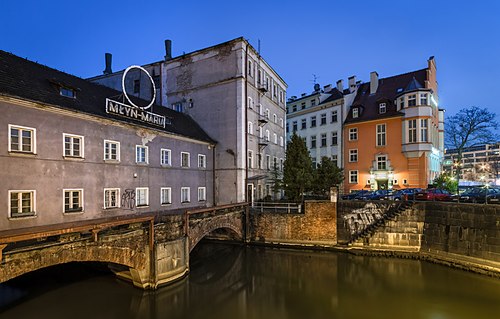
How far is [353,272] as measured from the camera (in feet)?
→ 63.7

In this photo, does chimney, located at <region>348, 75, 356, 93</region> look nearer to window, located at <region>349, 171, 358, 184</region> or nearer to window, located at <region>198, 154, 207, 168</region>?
window, located at <region>349, 171, 358, 184</region>

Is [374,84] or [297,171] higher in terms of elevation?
[374,84]

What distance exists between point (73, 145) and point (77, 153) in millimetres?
520

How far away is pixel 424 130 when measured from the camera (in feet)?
113

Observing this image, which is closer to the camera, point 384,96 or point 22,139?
point 22,139

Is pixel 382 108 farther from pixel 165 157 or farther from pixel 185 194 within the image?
pixel 165 157

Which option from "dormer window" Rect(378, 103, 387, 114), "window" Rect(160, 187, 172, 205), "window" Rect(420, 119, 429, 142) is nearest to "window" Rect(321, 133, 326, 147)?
"dormer window" Rect(378, 103, 387, 114)

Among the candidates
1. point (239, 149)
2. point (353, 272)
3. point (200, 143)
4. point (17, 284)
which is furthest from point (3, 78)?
point (353, 272)

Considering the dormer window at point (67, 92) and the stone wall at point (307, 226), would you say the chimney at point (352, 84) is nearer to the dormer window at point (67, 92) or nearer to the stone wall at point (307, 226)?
the stone wall at point (307, 226)

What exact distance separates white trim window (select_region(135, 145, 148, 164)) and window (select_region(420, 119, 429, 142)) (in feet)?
103

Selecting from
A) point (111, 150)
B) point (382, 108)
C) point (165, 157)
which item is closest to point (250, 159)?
point (165, 157)

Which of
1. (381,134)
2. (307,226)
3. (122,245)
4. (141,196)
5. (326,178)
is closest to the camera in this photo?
(122,245)

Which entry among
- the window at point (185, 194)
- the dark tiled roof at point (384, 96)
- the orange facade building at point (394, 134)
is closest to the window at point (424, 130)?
the orange facade building at point (394, 134)

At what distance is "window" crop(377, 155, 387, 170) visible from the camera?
37.7 m
